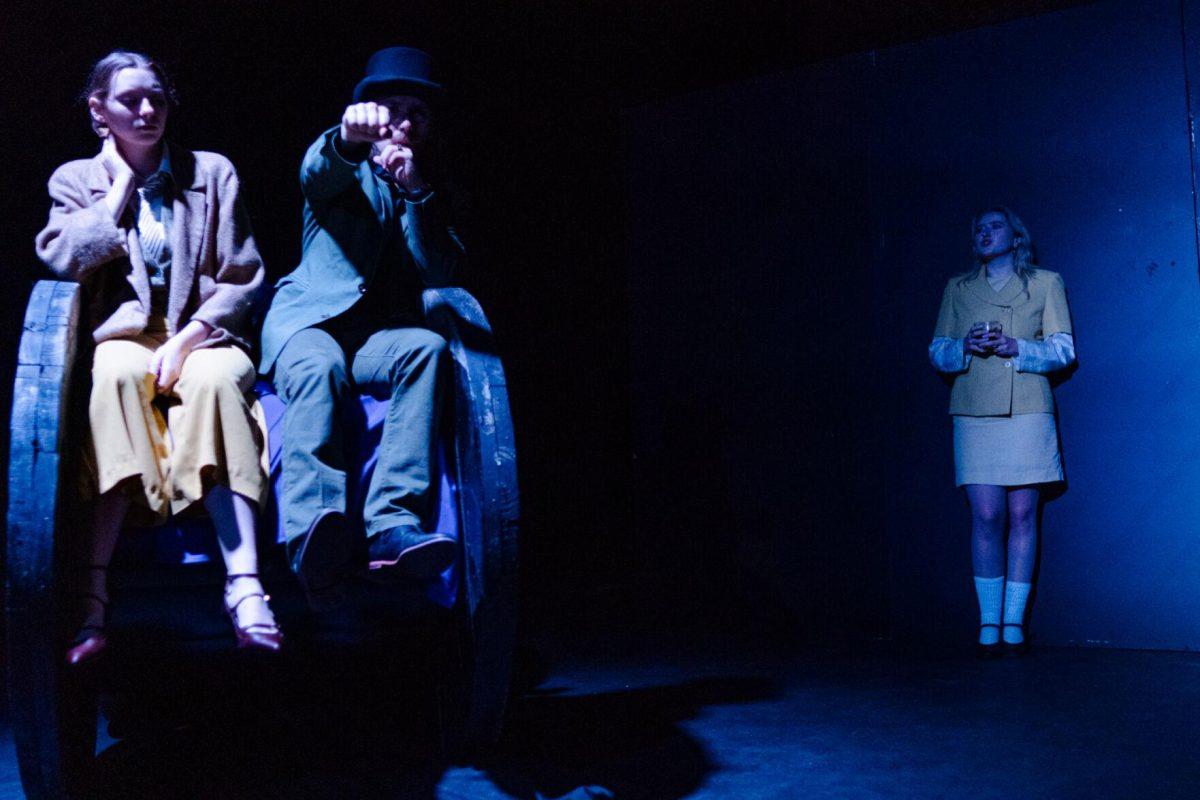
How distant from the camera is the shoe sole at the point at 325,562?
223 cm

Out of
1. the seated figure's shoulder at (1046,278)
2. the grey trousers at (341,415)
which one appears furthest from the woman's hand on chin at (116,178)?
the seated figure's shoulder at (1046,278)

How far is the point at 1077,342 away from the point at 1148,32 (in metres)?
1.21

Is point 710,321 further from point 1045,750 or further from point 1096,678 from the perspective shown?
point 1045,750

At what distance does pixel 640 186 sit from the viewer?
5504mm

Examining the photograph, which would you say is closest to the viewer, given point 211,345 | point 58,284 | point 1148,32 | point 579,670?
point 58,284

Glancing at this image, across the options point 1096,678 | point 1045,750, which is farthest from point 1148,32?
point 1045,750

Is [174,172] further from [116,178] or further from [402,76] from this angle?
[402,76]

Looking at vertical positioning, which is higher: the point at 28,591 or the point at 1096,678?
the point at 28,591

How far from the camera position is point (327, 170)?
8.59 feet

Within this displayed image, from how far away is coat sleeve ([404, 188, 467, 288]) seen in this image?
2693mm

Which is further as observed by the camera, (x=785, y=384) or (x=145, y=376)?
(x=785, y=384)

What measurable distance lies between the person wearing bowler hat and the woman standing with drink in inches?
96.4

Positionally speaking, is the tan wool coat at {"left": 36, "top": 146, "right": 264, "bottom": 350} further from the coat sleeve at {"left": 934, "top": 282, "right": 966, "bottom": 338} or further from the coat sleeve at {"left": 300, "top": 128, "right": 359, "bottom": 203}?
the coat sleeve at {"left": 934, "top": 282, "right": 966, "bottom": 338}

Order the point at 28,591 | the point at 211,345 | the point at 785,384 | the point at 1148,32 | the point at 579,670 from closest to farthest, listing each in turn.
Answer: the point at 28,591 < the point at 211,345 < the point at 579,670 < the point at 1148,32 < the point at 785,384
